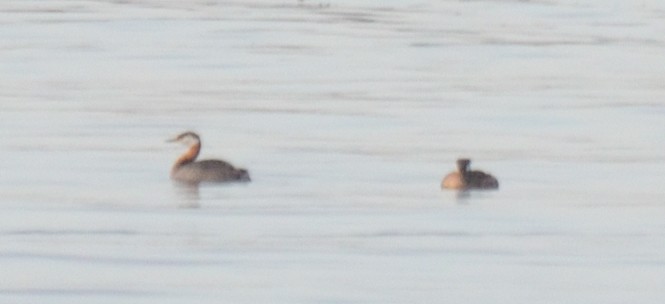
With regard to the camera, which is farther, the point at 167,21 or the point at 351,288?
the point at 167,21

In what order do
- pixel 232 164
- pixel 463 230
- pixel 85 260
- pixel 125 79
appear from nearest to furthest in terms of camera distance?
pixel 85 260 < pixel 463 230 < pixel 232 164 < pixel 125 79

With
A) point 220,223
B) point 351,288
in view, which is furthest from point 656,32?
point 351,288

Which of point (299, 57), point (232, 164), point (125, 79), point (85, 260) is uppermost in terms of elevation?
point (299, 57)

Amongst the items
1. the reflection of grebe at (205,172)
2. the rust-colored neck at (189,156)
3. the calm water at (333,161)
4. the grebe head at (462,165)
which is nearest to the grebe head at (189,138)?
the rust-colored neck at (189,156)

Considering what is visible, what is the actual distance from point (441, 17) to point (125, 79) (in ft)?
52.0

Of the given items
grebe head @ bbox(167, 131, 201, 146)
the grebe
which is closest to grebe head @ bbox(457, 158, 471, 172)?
the grebe

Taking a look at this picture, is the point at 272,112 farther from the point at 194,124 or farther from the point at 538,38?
the point at 538,38

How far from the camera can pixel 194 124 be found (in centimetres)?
2822

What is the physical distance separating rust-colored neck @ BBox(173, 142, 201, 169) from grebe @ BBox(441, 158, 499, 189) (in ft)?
8.66

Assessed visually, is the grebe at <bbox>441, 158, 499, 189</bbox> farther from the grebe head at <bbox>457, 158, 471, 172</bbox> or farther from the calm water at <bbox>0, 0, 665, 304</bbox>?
the calm water at <bbox>0, 0, 665, 304</bbox>

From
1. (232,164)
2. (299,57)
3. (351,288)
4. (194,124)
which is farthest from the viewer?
A: (299,57)

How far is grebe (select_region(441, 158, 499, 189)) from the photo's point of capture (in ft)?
68.9

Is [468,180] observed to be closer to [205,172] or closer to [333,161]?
[205,172]

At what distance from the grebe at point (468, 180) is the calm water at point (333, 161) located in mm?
179
